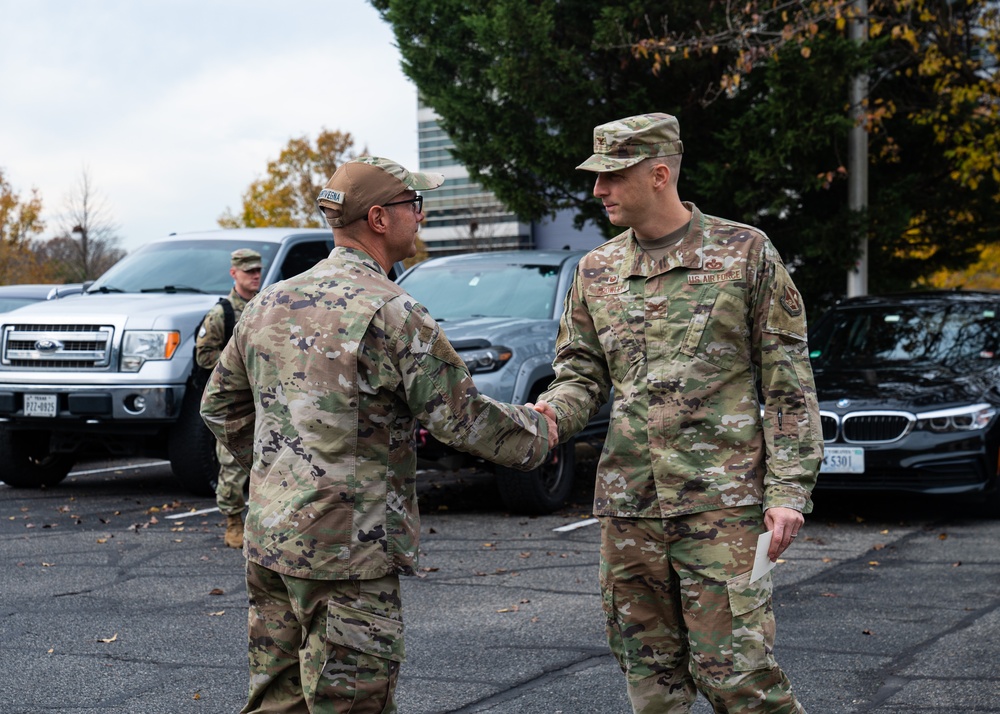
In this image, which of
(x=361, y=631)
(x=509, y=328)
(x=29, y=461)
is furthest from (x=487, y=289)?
(x=361, y=631)

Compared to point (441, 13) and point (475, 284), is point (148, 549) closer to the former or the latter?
point (475, 284)

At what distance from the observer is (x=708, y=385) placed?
3402 mm

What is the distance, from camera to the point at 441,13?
1518 centimetres

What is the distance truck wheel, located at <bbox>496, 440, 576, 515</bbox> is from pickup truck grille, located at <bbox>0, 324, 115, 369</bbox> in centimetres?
315

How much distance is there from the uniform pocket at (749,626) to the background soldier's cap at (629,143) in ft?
3.92

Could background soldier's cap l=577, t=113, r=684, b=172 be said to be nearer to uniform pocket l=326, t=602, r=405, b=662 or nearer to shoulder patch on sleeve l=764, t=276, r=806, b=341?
shoulder patch on sleeve l=764, t=276, r=806, b=341

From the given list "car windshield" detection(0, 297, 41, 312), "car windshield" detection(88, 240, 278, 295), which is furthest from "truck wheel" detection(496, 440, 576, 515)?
"car windshield" detection(0, 297, 41, 312)

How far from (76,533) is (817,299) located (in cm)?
988

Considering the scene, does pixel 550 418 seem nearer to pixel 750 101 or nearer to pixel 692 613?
pixel 692 613

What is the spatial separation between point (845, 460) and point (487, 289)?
3.04 m

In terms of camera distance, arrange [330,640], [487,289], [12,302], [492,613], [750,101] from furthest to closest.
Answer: [750,101] → [12,302] → [487,289] → [492,613] → [330,640]

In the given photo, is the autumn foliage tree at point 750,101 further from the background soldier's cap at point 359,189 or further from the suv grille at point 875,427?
the background soldier's cap at point 359,189

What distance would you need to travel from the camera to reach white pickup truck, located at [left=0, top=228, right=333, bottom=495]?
9.09m

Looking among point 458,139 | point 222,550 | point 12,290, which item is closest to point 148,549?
point 222,550
